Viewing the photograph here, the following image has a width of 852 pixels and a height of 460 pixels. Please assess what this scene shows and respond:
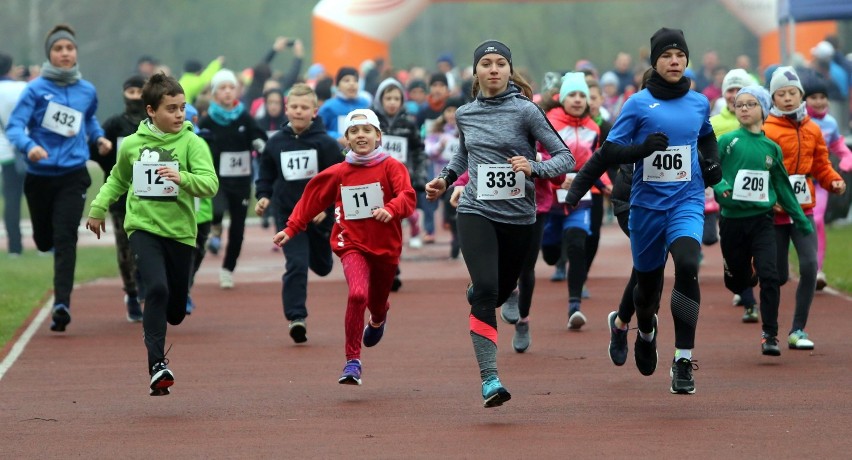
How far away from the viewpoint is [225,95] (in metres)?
15.1

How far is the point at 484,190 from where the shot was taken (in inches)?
355

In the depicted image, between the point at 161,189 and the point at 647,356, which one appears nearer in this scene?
the point at 647,356

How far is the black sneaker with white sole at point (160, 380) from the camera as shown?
9.02 metres

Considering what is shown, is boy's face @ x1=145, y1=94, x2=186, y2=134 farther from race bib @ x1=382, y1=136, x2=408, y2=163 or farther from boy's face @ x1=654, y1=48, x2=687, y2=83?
race bib @ x1=382, y1=136, x2=408, y2=163

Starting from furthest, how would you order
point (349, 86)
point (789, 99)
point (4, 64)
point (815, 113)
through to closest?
point (4, 64) < point (349, 86) < point (815, 113) < point (789, 99)

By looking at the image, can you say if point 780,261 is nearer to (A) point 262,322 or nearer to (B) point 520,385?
(B) point 520,385

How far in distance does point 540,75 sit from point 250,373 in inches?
1642

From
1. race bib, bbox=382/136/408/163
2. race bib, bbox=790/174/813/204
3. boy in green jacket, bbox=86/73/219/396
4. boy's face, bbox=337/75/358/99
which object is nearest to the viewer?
boy in green jacket, bbox=86/73/219/396

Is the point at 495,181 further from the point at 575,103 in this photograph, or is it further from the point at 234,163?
the point at 234,163

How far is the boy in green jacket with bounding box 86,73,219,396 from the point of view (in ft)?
31.3

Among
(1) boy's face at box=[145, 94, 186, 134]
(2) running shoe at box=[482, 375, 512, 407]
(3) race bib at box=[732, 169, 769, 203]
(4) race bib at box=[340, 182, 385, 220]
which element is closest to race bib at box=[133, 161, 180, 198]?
(1) boy's face at box=[145, 94, 186, 134]

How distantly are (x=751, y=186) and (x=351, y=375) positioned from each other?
3.15 metres

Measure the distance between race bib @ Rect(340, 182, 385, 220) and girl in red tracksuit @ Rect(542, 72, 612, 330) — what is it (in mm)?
3130

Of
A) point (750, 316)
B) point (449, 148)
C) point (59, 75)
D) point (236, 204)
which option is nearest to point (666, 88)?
point (750, 316)
